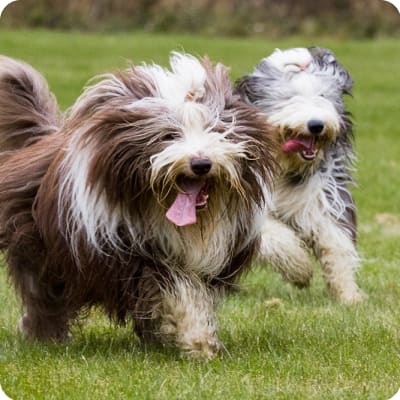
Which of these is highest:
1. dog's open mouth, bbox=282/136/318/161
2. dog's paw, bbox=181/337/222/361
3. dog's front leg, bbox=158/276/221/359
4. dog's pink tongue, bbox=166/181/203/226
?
dog's pink tongue, bbox=166/181/203/226

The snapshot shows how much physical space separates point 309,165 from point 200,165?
7.30 ft

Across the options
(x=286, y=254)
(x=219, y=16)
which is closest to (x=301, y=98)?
(x=286, y=254)

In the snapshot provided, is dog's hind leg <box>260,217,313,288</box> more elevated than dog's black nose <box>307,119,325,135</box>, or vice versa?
dog's black nose <box>307,119,325,135</box>

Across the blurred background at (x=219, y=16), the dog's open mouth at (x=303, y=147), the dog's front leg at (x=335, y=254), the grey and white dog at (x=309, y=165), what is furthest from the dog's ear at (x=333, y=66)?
the blurred background at (x=219, y=16)

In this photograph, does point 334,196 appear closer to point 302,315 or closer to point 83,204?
point 302,315

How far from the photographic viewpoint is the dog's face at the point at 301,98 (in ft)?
21.7

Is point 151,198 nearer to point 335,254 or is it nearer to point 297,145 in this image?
point 297,145

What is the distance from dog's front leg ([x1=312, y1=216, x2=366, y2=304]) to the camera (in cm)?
693

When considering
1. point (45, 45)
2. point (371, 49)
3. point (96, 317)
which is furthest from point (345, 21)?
point (96, 317)

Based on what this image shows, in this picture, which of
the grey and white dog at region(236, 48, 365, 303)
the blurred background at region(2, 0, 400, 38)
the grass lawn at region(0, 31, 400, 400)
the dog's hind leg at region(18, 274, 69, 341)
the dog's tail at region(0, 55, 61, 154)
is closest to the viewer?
the grass lawn at region(0, 31, 400, 400)

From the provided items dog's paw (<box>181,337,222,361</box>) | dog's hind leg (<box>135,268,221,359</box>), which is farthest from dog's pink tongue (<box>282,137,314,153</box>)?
dog's paw (<box>181,337,222,361</box>)

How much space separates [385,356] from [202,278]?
0.84m

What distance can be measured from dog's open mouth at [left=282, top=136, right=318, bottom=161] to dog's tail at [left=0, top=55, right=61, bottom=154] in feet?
4.63

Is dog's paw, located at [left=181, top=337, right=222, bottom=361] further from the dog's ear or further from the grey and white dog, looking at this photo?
the dog's ear
